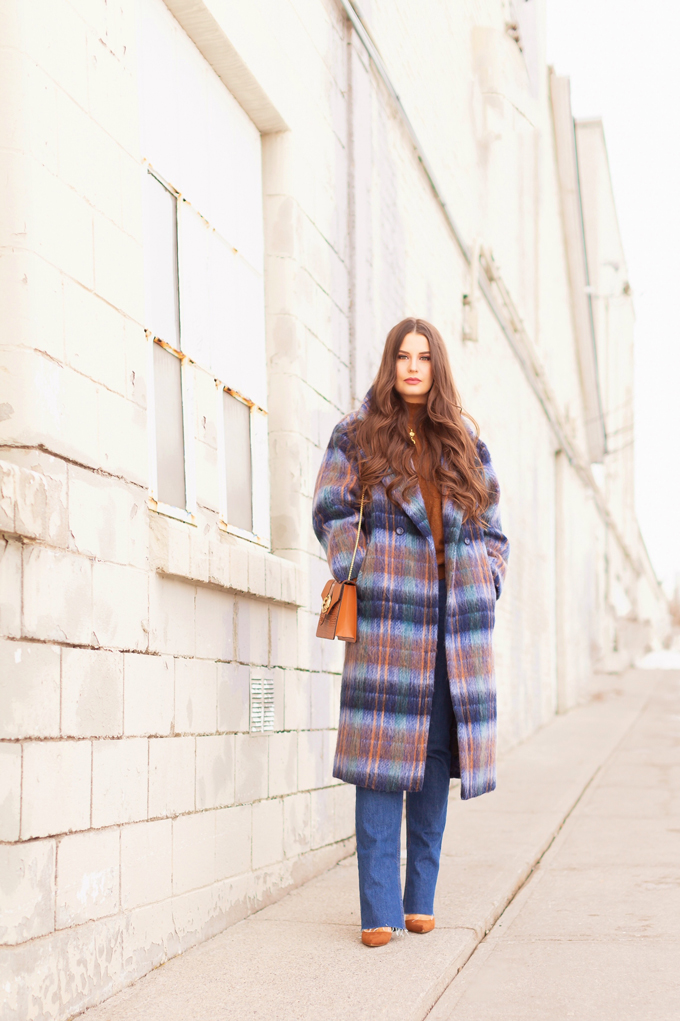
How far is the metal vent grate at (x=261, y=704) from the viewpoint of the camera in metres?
4.06

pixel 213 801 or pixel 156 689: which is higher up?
pixel 156 689

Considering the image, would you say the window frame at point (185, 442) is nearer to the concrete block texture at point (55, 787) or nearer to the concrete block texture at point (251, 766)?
the concrete block texture at point (251, 766)

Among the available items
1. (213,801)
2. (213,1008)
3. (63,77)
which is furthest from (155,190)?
(213,1008)

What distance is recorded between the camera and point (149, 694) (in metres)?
3.19

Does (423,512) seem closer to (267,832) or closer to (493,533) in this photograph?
(493,533)

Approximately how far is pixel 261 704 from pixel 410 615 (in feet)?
3.02

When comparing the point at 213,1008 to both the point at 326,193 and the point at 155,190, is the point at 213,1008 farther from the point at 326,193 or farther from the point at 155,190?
the point at 326,193

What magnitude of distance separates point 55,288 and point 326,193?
268 centimetres

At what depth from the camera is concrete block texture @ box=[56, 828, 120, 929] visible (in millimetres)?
2654

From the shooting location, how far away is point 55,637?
8.74 feet

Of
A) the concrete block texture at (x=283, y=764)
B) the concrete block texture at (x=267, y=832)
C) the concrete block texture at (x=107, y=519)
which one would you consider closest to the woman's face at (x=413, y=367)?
the concrete block texture at (x=107, y=519)

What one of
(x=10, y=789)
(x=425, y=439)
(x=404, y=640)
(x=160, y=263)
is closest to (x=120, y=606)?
(x=10, y=789)

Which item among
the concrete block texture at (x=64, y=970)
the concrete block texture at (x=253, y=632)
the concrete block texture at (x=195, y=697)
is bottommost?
the concrete block texture at (x=64, y=970)

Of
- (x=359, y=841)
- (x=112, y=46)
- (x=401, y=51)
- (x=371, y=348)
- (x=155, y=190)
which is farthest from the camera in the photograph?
(x=401, y=51)
